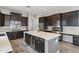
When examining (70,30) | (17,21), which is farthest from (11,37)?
(70,30)

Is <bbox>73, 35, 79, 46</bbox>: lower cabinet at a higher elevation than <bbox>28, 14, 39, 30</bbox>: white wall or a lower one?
lower

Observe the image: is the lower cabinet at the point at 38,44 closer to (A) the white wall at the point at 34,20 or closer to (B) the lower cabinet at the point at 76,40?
(A) the white wall at the point at 34,20

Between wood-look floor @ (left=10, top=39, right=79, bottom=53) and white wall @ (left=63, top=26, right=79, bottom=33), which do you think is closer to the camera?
wood-look floor @ (left=10, top=39, right=79, bottom=53)

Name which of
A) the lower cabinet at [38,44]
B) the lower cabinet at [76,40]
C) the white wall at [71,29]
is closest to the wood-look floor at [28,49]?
the lower cabinet at [38,44]

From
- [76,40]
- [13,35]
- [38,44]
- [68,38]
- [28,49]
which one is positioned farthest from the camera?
[68,38]

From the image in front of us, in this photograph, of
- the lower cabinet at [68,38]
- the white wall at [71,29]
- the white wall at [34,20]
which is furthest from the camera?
the lower cabinet at [68,38]

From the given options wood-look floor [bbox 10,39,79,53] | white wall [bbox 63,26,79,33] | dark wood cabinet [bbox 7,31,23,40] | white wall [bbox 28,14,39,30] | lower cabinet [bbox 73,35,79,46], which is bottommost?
wood-look floor [bbox 10,39,79,53]

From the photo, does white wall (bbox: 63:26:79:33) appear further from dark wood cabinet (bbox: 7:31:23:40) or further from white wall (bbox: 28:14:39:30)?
dark wood cabinet (bbox: 7:31:23:40)

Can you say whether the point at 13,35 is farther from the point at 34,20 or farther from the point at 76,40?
the point at 76,40

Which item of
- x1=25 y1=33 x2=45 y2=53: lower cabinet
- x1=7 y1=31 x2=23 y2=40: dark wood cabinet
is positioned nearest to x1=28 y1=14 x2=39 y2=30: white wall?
x1=7 y1=31 x2=23 y2=40: dark wood cabinet

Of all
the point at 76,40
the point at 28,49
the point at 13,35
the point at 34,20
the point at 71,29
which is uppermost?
the point at 34,20

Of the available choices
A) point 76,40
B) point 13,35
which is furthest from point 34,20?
point 76,40
